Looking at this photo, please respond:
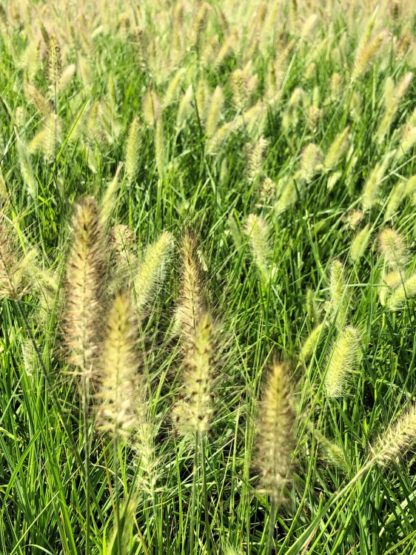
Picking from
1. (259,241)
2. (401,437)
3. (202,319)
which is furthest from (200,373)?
(259,241)

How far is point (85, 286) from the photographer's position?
893 millimetres

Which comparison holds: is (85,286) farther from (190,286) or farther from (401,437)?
(401,437)

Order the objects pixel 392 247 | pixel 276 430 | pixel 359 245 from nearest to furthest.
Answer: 1. pixel 276 430
2. pixel 392 247
3. pixel 359 245

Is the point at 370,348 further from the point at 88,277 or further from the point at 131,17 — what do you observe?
the point at 131,17

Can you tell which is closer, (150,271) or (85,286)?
(85,286)

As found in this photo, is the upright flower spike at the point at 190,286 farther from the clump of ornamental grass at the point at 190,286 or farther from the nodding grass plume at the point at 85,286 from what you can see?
the nodding grass plume at the point at 85,286

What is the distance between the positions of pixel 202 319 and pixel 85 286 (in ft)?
0.48

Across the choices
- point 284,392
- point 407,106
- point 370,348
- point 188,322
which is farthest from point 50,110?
point 407,106

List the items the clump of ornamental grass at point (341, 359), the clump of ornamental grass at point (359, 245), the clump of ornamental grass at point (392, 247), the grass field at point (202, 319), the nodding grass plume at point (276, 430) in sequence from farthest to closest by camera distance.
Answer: the clump of ornamental grass at point (359, 245)
the clump of ornamental grass at point (392, 247)
the clump of ornamental grass at point (341, 359)
the grass field at point (202, 319)
the nodding grass plume at point (276, 430)

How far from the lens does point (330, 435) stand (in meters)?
1.47

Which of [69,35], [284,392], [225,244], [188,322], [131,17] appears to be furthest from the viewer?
[131,17]

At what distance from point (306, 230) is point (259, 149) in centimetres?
25

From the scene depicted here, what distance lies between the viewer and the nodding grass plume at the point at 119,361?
2.67 feet

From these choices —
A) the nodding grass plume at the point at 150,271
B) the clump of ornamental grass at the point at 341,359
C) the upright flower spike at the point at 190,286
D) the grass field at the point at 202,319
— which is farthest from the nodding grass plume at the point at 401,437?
the nodding grass plume at the point at 150,271
